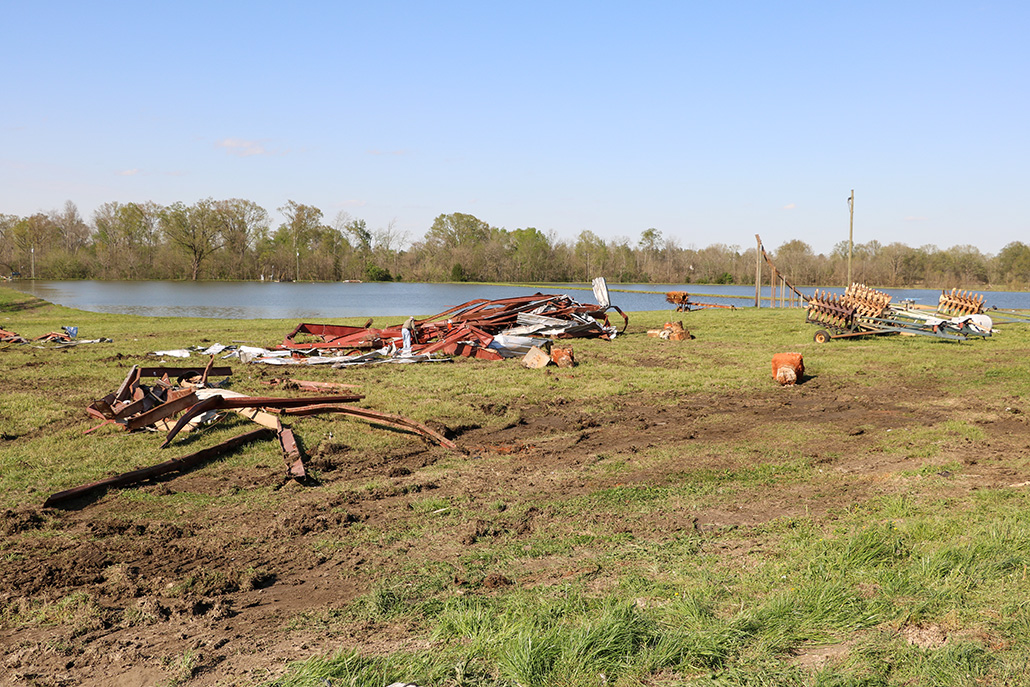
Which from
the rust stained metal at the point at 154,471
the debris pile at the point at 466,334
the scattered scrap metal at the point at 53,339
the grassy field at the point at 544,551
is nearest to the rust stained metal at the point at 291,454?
the grassy field at the point at 544,551

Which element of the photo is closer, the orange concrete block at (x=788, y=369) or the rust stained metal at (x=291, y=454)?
the rust stained metal at (x=291, y=454)

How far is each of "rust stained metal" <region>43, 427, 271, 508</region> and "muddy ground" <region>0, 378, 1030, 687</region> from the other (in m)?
0.14

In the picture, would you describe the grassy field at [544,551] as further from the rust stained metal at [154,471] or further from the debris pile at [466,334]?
the debris pile at [466,334]

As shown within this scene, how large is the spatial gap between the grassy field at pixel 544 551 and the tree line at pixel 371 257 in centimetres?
8686

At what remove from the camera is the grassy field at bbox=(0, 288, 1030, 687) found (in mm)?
3014

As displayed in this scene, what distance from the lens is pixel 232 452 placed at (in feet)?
23.2

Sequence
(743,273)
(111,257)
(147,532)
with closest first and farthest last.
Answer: (147,532), (111,257), (743,273)

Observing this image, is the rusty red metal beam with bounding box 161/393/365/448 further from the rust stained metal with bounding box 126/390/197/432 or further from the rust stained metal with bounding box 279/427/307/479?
the rust stained metal with bounding box 279/427/307/479

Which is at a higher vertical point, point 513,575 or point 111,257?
point 111,257

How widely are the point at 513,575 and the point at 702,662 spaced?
1.35 meters

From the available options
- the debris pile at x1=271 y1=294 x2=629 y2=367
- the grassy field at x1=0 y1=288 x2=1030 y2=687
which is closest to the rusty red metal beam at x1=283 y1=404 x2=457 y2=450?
the grassy field at x1=0 y1=288 x2=1030 y2=687

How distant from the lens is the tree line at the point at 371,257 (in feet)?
317

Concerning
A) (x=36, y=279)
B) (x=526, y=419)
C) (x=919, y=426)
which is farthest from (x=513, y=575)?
(x=36, y=279)

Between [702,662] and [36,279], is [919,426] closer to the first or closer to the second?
[702,662]
